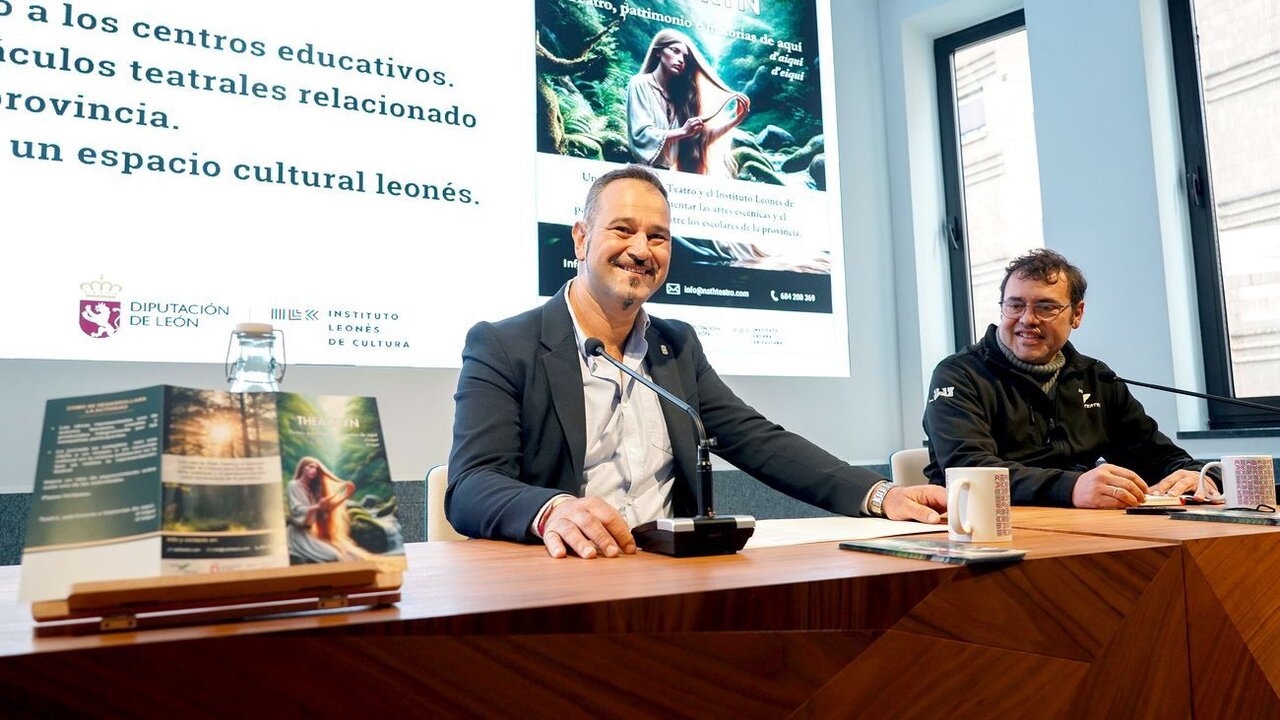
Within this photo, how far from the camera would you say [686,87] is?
132 inches

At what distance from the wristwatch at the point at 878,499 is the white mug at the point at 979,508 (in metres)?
0.33

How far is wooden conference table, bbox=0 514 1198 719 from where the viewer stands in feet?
1.89

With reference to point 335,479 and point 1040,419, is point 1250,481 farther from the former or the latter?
point 335,479

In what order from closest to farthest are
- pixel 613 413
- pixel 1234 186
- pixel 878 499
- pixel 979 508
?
pixel 979 508
pixel 878 499
pixel 613 413
pixel 1234 186

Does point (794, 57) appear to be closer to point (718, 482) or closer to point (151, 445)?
point (718, 482)

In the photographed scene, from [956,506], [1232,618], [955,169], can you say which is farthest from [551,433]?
[955,169]

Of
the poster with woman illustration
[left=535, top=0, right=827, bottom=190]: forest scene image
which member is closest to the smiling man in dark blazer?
the poster with woman illustration

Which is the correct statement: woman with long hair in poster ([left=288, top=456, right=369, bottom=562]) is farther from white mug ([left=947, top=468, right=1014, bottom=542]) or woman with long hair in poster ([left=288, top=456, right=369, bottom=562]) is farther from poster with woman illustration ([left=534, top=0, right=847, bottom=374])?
poster with woman illustration ([left=534, top=0, right=847, bottom=374])

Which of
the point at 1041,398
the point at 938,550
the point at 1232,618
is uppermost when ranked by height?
the point at 1041,398

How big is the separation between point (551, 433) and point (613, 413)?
0.15m

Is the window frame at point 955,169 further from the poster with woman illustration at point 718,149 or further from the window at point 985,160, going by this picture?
the poster with woman illustration at point 718,149

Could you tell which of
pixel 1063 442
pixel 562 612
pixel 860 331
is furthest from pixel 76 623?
pixel 860 331

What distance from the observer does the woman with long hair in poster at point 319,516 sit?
27.3 inches

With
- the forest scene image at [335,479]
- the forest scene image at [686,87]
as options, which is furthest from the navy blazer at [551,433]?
the forest scene image at [686,87]
